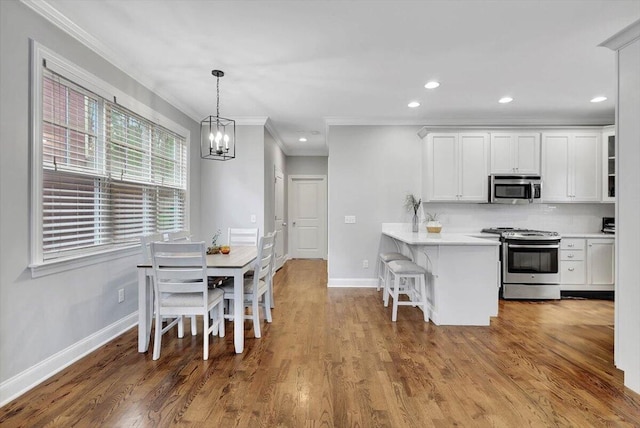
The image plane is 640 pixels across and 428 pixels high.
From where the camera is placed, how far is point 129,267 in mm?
3135

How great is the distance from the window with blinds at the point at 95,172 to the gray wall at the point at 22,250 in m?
0.16

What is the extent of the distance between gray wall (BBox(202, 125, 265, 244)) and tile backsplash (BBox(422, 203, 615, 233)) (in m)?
2.58

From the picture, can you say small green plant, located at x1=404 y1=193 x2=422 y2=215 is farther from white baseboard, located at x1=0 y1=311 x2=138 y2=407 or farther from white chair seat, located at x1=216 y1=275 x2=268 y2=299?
white baseboard, located at x1=0 y1=311 x2=138 y2=407

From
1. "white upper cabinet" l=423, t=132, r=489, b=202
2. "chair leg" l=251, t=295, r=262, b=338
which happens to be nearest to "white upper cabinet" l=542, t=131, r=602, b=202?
"white upper cabinet" l=423, t=132, r=489, b=202

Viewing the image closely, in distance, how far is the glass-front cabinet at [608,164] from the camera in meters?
4.43

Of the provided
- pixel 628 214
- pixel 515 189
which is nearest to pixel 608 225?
pixel 515 189

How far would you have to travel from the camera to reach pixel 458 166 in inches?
179

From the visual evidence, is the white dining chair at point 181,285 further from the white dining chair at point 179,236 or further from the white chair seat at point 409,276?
the white chair seat at point 409,276

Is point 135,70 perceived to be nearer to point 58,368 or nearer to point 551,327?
point 58,368

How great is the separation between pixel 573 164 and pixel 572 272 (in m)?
1.52

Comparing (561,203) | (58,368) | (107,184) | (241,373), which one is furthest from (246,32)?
(561,203)

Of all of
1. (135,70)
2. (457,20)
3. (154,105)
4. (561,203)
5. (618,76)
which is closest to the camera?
(618,76)

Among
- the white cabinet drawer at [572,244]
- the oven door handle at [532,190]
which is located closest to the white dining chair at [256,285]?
the oven door handle at [532,190]

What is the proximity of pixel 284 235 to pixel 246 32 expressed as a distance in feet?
16.5
